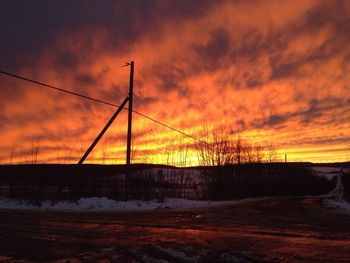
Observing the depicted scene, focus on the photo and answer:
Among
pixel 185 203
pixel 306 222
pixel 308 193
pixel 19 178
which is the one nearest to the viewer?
pixel 306 222

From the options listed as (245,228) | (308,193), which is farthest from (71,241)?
(308,193)

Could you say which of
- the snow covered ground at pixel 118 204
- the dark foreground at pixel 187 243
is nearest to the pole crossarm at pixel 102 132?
the snow covered ground at pixel 118 204

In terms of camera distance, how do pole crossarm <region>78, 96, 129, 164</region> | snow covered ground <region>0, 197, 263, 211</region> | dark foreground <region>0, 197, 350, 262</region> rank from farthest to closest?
pole crossarm <region>78, 96, 129, 164</region> < snow covered ground <region>0, 197, 263, 211</region> < dark foreground <region>0, 197, 350, 262</region>

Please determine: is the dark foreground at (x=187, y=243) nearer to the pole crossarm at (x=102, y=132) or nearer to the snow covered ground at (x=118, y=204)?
the snow covered ground at (x=118, y=204)

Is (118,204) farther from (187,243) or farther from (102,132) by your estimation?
(187,243)

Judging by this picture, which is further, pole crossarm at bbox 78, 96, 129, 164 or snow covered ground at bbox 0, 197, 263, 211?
pole crossarm at bbox 78, 96, 129, 164

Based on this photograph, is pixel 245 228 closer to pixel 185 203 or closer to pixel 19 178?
pixel 185 203

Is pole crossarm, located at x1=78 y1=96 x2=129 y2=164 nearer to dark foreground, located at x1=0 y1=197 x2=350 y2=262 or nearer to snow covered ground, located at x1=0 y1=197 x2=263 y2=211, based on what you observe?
snow covered ground, located at x1=0 y1=197 x2=263 y2=211

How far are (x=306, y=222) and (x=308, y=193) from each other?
69.5ft

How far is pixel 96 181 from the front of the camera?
Result: 20.4 metres

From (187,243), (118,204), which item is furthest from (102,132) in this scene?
(187,243)

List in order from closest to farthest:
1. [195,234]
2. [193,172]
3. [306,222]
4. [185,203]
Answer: [195,234]
[306,222]
[185,203]
[193,172]

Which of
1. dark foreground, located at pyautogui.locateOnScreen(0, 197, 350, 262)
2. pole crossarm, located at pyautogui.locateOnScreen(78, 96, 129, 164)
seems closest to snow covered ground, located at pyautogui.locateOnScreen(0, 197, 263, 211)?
pole crossarm, located at pyautogui.locateOnScreen(78, 96, 129, 164)

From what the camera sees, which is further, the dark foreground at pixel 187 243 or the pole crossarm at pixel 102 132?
the pole crossarm at pixel 102 132
